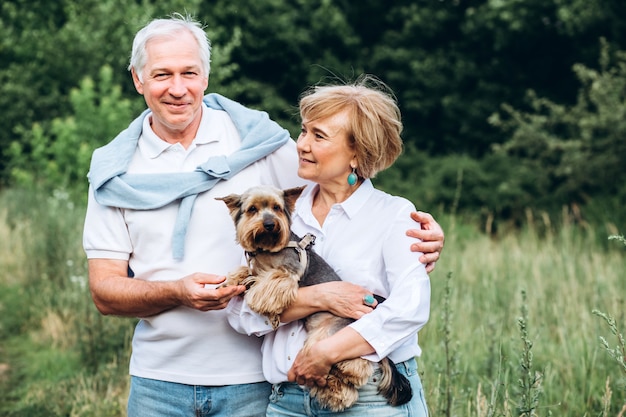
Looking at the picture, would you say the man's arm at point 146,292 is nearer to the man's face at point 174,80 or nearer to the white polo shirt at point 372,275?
the white polo shirt at point 372,275

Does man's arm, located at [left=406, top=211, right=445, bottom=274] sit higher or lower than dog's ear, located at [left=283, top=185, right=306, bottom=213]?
lower

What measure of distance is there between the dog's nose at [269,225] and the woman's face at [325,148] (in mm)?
251

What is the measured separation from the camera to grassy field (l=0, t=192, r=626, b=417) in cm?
487

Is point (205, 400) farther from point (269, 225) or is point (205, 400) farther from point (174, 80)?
point (174, 80)

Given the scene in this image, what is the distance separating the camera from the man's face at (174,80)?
11.7 ft

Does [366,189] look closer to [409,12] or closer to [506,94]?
[506,94]

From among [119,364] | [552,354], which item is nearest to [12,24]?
[119,364]

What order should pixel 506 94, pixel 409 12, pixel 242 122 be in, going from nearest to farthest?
pixel 242 122 → pixel 506 94 → pixel 409 12

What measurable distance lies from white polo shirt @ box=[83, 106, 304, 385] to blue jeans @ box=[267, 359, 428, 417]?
11.9 inches

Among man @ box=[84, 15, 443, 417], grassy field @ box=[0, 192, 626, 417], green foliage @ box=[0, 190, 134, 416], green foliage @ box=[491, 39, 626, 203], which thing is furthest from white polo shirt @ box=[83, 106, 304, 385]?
green foliage @ box=[491, 39, 626, 203]

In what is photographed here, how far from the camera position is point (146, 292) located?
3396 mm

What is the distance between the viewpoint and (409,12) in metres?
23.4

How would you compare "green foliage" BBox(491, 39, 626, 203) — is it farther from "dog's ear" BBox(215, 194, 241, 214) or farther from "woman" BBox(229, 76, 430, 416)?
"dog's ear" BBox(215, 194, 241, 214)

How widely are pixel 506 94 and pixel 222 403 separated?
19816 millimetres
